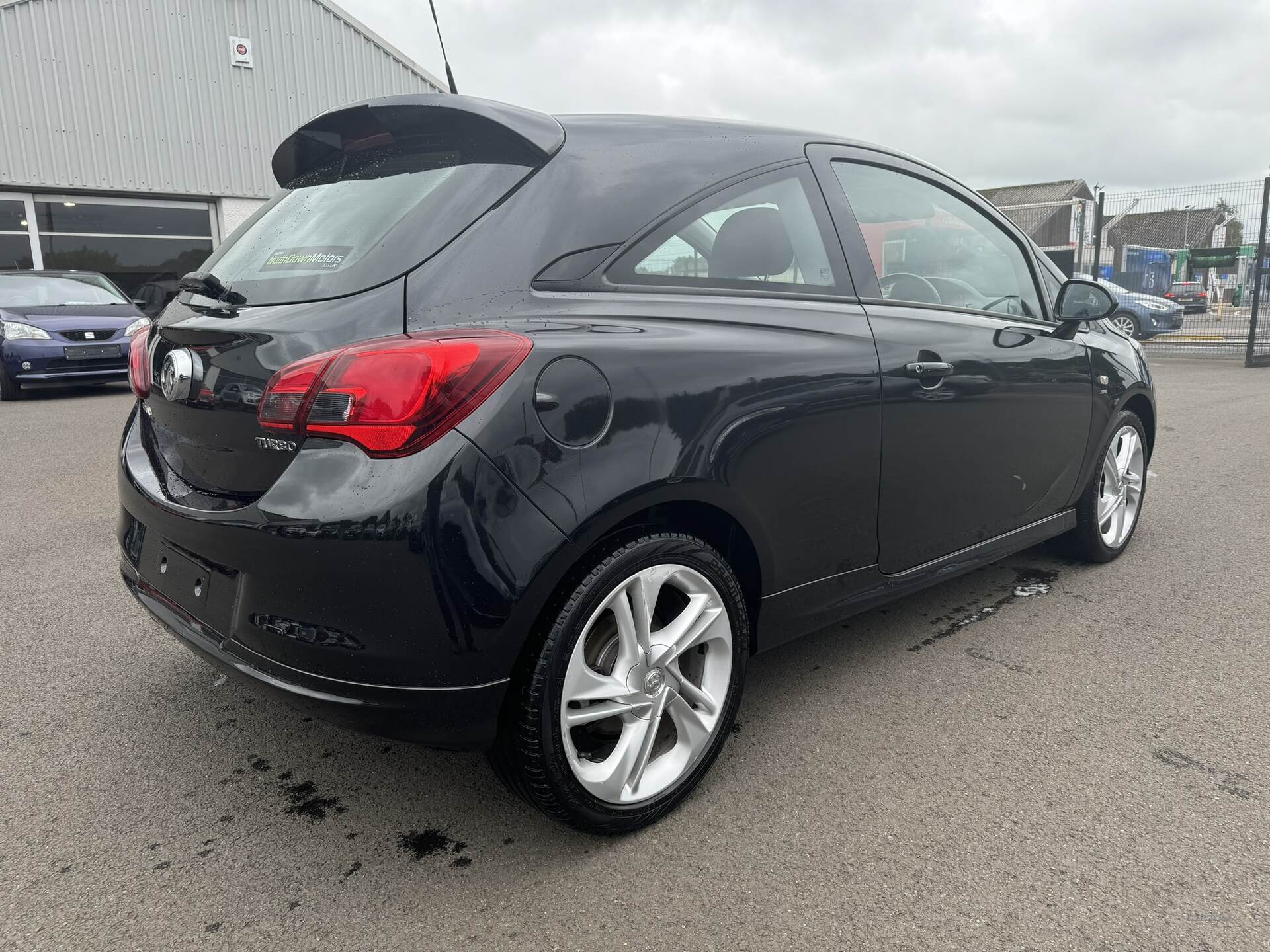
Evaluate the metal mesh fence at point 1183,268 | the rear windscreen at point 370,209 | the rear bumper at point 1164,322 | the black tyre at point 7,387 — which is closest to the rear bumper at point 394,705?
the rear windscreen at point 370,209

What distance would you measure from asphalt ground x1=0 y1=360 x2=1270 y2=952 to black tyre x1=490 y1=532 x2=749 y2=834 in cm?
13

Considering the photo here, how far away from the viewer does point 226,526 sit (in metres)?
1.92

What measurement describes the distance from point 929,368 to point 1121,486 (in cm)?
182

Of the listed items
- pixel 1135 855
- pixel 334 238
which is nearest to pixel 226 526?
pixel 334 238

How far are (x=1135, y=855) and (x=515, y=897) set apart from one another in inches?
51.7

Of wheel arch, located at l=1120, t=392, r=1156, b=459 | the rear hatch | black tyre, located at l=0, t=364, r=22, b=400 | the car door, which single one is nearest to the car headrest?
the car door

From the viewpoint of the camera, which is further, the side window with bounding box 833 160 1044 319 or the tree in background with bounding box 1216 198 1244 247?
the tree in background with bounding box 1216 198 1244 247

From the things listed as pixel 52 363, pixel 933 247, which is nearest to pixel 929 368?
pixel 933 247

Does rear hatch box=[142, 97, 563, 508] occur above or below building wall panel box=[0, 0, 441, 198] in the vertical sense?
below

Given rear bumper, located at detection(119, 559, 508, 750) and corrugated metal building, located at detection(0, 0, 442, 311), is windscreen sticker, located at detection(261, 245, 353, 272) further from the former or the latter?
corrugated metal building, located at detection(0, 0, 442, 311)

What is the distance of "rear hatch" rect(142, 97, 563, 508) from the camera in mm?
1917

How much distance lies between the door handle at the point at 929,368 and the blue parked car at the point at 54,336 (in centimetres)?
1006

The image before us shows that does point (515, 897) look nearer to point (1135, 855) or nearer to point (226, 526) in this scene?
point (226, 526)

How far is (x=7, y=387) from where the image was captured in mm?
10516
